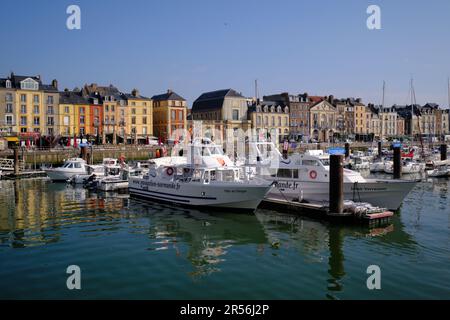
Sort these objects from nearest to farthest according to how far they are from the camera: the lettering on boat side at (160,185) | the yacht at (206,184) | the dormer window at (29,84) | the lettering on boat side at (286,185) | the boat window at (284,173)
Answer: the yacht at (206,184), the lettering on boat side at (160,185), the lettering on boat side at (286,185), the boat window at (284,173), the dormer window at (29,84)

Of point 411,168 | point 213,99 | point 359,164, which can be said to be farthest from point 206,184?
point 213,99

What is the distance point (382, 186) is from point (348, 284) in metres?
13.6

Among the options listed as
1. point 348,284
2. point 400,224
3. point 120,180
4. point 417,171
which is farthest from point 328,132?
point 348,284

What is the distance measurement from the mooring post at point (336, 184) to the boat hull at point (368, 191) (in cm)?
426

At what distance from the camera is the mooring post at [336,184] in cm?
2367

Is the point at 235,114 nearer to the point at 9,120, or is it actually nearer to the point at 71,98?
the point at 71,98

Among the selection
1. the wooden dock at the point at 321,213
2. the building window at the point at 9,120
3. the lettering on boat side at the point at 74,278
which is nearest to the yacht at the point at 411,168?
the wooden dock at the point at 321,213

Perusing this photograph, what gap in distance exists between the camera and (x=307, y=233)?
2212 centimetres

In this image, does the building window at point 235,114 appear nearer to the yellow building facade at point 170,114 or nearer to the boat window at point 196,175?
the yellow building facade at point 170,114

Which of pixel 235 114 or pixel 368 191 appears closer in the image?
pixel 368 191
